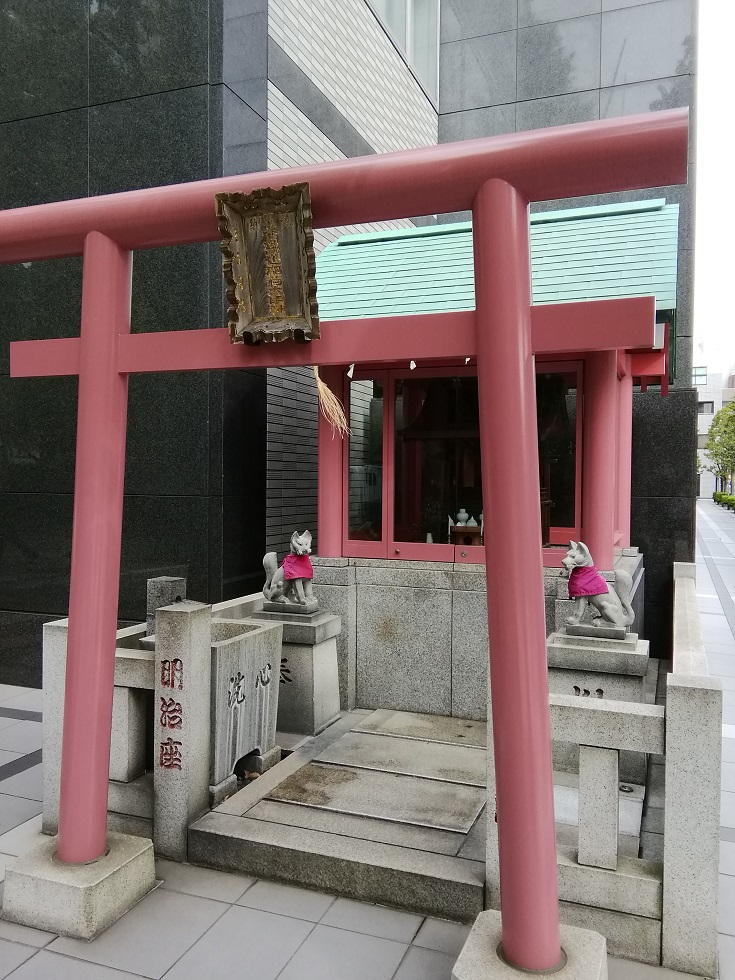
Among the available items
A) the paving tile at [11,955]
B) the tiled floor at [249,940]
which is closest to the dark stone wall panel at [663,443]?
the tiled floor at [249,940]

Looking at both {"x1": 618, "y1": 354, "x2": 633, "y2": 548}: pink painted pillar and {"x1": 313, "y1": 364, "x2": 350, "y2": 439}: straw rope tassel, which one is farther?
{"x1": 618, "y1": 354, "x2": 633, "y2": 548}: pink painted pillar

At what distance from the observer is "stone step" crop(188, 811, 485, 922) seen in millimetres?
4504

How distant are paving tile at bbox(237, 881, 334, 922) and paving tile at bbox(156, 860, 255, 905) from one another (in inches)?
3.1

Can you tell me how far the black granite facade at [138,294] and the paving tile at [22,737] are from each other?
59.3 inches

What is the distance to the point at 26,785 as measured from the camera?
6449 millimetres

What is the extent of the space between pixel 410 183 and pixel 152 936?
4.31m

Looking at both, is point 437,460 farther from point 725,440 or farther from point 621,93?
point 725,440

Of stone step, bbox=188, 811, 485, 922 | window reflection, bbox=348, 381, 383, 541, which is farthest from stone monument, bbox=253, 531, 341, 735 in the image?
stone step, bbox=188, 811, 485, 922

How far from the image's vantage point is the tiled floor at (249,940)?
4008mm

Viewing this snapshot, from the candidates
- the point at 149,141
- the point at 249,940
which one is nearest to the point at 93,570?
the point at 249,940

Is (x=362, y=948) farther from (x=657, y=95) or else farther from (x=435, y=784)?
(x=657, y=95)

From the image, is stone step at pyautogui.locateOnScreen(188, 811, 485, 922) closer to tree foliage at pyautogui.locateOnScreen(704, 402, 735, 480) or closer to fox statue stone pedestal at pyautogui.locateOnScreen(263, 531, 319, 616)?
fox statue stone pedestal at pyautogui.locateOnScreen(263, 531, 319, 616)

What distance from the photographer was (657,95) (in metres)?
11.7

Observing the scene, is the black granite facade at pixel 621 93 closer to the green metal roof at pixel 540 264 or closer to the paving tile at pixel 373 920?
the green metal roof at pixel 540 264
